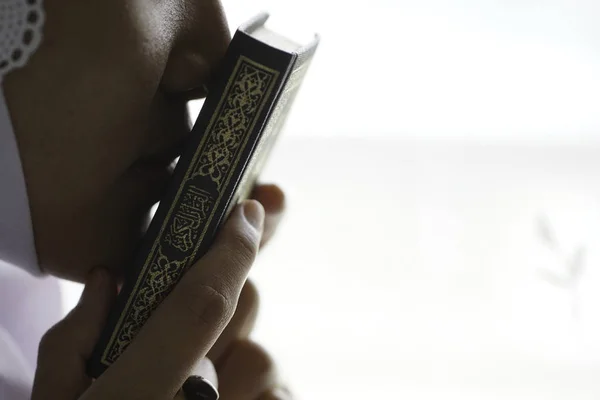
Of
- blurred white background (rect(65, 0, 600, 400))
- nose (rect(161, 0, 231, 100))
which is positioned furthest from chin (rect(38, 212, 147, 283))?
blurred white background (rect(65, 0, 600, 400))

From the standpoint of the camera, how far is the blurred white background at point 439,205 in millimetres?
908

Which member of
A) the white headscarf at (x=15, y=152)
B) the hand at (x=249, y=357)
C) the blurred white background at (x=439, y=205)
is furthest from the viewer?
the blurred white background at (x=439, y=205)

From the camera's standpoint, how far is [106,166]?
47 cm

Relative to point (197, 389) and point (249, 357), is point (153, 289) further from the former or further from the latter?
point (249, 357)

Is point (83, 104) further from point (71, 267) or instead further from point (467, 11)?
point (467, 11)

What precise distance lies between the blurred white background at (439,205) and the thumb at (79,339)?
0.41 metres

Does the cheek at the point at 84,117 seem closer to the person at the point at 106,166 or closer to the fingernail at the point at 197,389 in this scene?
the person at the point at 106,166

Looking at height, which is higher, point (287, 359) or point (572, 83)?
point (572, 83)

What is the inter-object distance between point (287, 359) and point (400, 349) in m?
0.15


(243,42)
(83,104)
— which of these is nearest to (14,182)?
(83,104)

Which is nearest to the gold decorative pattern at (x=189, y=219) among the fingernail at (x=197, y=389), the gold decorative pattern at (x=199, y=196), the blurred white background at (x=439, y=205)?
the gold decorative pattern at (x=199, y=196)

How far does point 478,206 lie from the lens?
0.96 m

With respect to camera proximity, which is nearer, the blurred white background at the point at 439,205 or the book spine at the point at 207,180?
the book spine at the point at 207,180

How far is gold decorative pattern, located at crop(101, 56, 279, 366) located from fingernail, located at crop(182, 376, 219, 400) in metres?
0.06
